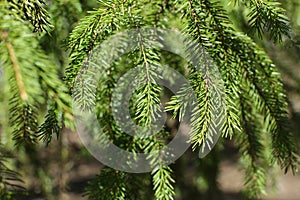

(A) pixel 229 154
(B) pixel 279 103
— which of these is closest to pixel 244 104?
(B) pixel 279 103

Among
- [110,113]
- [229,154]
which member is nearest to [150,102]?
[110,113]

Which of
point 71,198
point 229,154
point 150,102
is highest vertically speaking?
point 150,102

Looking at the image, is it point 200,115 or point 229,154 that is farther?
point 229,154

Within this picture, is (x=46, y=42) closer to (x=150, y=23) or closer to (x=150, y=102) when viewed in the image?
(x=150, y=23)

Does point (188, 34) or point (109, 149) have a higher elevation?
point (188, 34)

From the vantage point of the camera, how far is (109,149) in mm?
766

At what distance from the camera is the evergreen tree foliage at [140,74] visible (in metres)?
0.47

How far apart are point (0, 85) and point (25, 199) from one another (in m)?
0.94

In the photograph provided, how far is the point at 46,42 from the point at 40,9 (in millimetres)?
321

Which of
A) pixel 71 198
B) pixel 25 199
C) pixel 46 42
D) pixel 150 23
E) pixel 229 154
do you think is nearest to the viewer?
pixel 150 23

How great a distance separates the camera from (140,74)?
0.64 m

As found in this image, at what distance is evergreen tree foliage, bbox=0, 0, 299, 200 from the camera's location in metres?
0.47

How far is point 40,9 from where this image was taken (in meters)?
0.61

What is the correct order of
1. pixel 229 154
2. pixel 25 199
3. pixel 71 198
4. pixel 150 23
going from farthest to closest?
pixel 229 154, pixel 71 198, pixel 25 199, pixel 150 23
